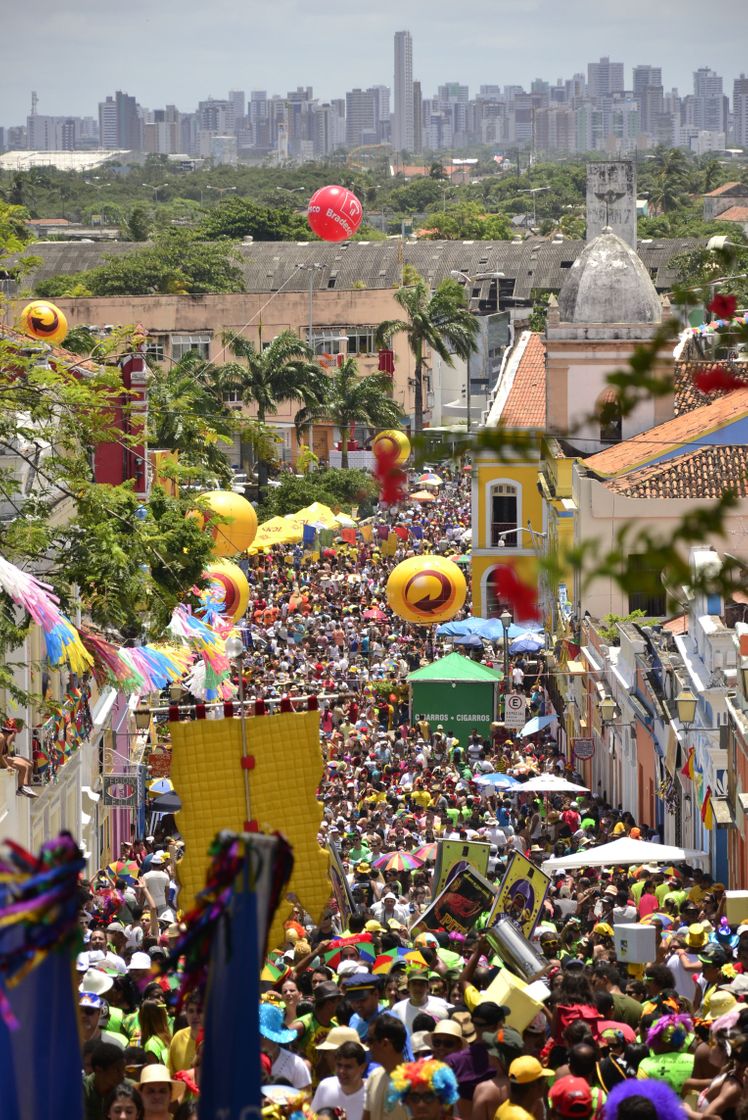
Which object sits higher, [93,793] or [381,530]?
[381,530]

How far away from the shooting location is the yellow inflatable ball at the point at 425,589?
110 ft

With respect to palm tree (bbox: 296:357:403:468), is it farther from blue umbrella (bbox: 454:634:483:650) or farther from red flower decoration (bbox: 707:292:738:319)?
red flower decoration (bbox: 707:292:738:319)

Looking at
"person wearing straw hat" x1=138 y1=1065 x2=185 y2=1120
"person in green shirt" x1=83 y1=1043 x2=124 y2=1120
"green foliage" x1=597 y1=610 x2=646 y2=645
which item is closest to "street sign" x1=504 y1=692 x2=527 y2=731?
"green foliage" x1=597 y1=610 x2=646 y2=645

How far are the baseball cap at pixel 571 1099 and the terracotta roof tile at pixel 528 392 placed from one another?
128 feet

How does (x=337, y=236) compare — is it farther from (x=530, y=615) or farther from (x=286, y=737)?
(x=530, y=615)

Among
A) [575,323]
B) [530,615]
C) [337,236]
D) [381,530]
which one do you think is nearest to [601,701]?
[575,323]

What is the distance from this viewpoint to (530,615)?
6223 mm

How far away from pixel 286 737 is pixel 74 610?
8406mm

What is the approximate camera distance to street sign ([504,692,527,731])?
108 feet

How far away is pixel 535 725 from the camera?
33312 mm

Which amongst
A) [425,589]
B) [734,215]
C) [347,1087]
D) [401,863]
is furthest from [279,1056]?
[734,215]

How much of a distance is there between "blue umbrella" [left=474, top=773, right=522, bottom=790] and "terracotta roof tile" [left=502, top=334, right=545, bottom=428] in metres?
20.8

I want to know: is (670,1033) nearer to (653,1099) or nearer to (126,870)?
(653,1099)

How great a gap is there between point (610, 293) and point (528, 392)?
7686mm
